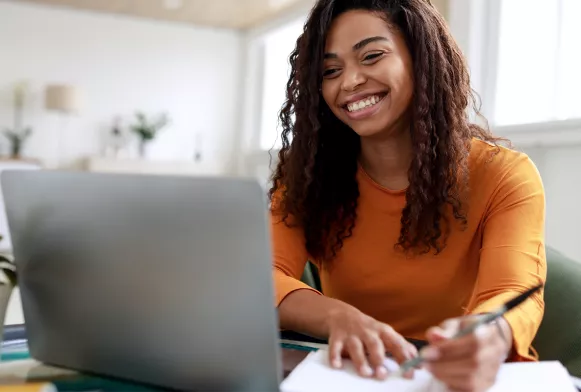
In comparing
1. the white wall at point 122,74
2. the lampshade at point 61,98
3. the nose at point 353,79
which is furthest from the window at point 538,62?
the lampshade at point 61,98

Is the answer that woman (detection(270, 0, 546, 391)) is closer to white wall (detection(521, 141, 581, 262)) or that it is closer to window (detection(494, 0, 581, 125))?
white wall (detection(521, 141, 581, 262))

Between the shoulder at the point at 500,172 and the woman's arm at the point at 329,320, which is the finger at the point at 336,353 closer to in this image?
the woman's arm at the point at 329,320

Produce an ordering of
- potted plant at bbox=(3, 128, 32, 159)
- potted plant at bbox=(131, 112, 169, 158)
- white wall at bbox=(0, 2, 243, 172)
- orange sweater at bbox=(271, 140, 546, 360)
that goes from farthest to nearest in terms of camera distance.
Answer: potted plant at bbox=(131, 112, 169, 158), white wall at bbox=(0, 2, 243, 172), potted plant at bbox=(3, 128, 32, 159), orange sweater at bbox=(271, 140, 546, 360)

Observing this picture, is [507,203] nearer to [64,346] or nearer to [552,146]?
[64,346]

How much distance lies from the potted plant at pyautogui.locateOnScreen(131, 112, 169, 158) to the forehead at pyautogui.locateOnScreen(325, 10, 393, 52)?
4862 millimetres

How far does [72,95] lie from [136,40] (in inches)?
38.8

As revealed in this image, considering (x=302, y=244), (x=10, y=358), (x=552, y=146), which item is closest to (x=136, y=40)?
(x=552, y=146)

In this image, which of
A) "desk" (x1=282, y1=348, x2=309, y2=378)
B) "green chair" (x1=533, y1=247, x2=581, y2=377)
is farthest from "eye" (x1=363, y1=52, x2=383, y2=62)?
"desk" (x1=282, y1=348, x2=309, y2=378)

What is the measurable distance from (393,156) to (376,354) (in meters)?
0.71

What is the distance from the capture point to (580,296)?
118 cm

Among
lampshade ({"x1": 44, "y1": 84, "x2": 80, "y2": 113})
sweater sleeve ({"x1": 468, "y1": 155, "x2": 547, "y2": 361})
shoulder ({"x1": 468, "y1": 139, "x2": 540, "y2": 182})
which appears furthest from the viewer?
lampshade ({"x1": 44, "y1": 84, "x2": 80, "y2": 113})

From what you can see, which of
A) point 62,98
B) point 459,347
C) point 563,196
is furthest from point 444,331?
point 62,98

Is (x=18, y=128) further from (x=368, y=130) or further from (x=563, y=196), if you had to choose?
(x=368, y=130)

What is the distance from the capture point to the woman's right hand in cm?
66
